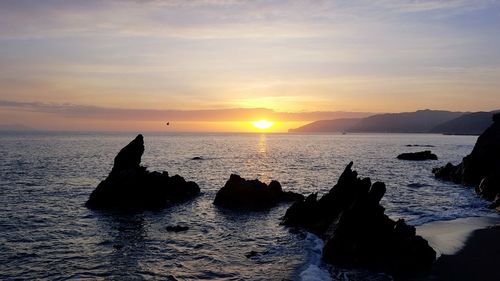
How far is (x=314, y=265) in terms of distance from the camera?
28.9 metres

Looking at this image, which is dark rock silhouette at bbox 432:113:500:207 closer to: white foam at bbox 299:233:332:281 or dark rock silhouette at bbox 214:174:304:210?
dark rock silhouette at bbox 214:174:304:210

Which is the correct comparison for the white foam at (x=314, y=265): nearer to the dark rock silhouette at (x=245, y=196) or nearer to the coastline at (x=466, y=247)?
the coastline at (x=466, y=247)

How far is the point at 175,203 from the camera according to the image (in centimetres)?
5534

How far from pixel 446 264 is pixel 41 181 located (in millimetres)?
65976

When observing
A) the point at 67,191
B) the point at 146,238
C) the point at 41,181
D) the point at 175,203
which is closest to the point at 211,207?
the point at 175,203

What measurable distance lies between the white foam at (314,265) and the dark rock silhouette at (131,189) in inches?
919

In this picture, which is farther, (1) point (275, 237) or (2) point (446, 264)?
(1) point (275, 237)

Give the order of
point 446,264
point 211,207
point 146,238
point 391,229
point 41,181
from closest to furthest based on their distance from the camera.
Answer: point 446,264 → point 391,229 → point 146,238 → point 211,207 → point 41,181

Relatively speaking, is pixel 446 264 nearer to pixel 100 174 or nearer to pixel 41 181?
pixel 41 181

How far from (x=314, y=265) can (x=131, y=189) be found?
98.6ft

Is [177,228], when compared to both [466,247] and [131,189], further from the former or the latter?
[466,247]

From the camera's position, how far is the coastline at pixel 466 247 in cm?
2620

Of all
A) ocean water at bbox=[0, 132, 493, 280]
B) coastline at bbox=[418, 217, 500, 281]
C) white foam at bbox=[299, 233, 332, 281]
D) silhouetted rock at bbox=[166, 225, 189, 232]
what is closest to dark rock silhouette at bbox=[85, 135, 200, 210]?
ocean water at bbox=[0, 132, 493, 280]

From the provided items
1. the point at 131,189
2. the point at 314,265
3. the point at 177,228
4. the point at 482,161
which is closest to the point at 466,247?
the point at 314,265
